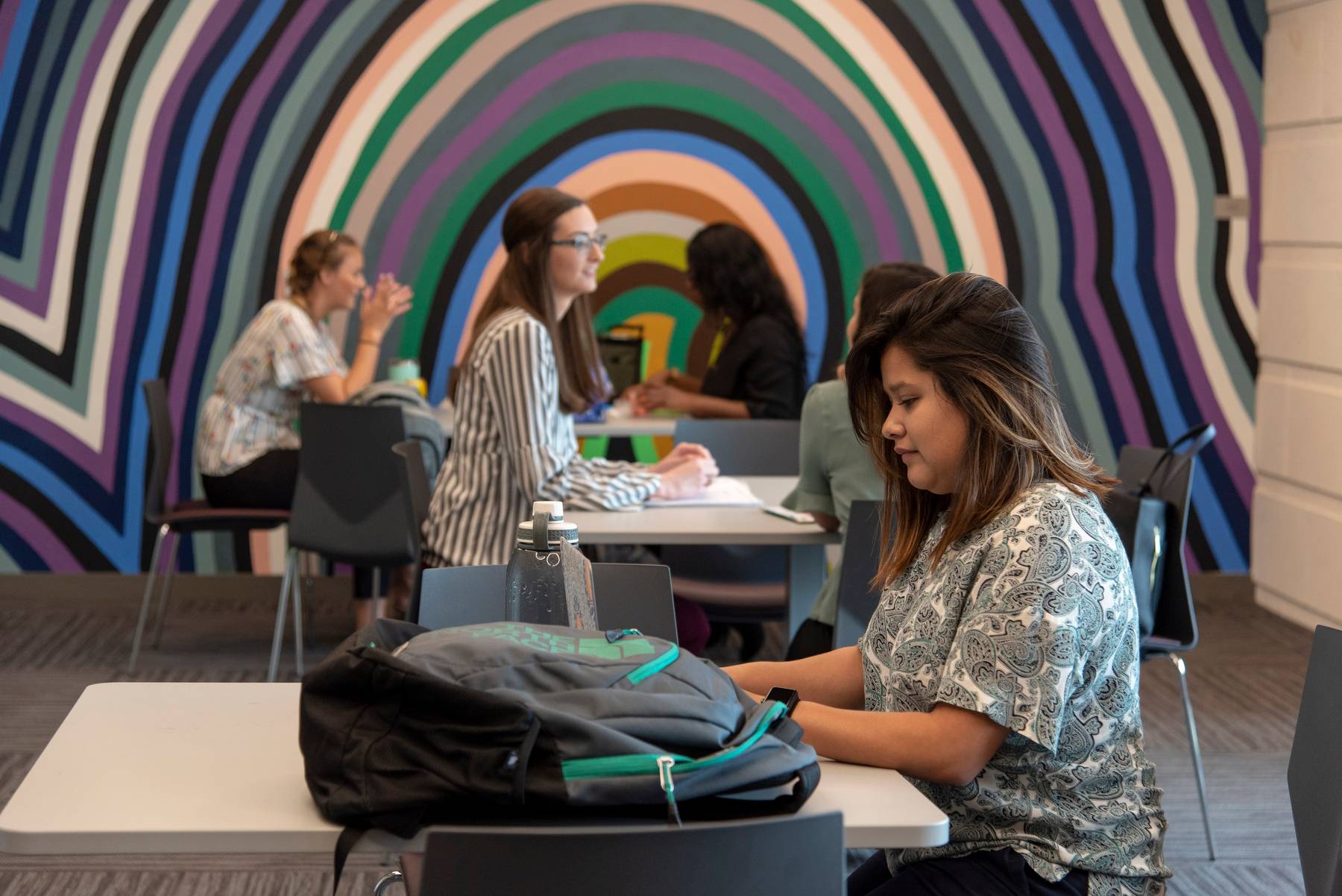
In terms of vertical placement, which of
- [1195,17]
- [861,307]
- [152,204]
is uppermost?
[1195,17]

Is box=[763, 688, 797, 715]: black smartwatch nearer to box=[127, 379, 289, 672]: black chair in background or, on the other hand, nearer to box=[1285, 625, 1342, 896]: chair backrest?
box=[1285, 625, 1342, 896]: chair backrest

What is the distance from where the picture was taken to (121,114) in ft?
16.9

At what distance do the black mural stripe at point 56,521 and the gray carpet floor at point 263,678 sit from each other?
84mm

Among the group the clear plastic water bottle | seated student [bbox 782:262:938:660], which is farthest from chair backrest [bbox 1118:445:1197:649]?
the clear plastic water bottle

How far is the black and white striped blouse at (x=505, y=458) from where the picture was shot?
2975mm

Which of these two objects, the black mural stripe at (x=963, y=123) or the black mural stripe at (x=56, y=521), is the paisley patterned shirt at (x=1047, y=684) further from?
the black mural stripe at (x=56, y=521)

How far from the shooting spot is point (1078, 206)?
5.41 meters

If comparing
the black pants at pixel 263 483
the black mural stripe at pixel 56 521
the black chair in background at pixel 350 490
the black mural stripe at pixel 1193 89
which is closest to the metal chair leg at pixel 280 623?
the black chair in background at pixel 350 490

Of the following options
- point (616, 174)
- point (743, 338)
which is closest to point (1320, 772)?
point (743, 338)

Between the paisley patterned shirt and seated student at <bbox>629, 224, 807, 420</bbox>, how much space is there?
122 inches

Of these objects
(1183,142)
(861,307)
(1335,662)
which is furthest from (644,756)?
(1183,142)

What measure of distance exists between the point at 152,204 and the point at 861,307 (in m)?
3.40

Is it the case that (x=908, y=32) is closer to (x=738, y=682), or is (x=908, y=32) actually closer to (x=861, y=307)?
(x=861, y=307)

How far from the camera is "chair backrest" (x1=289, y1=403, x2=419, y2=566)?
394cm
